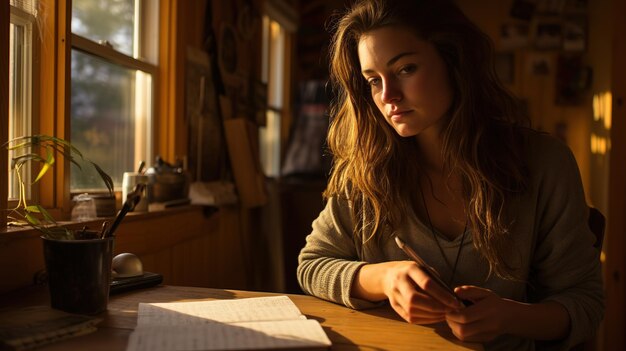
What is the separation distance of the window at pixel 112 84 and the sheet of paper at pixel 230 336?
99 cm

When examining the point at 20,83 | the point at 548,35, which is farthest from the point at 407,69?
the point at 548,35

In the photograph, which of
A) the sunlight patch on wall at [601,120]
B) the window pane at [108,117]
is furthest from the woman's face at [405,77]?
the sunlight patch on wall at [601,120]

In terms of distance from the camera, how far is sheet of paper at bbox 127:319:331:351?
800 millimetres

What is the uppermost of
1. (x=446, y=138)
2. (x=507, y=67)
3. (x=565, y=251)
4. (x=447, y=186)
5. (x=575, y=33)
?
(x=575, y=33)

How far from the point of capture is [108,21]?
1.90 metres

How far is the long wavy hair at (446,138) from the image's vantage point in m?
1.27

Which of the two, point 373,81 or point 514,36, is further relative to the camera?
point 514,36

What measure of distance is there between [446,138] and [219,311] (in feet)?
2.20


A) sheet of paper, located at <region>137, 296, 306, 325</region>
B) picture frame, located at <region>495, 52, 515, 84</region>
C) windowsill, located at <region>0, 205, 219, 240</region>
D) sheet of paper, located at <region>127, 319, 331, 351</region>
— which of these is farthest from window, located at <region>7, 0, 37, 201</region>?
picture frame, located at <region>495, 52, 515, 84</region>

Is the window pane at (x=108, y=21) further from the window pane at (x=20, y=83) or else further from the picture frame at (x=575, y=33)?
the picture frame at (x=575, y=33)

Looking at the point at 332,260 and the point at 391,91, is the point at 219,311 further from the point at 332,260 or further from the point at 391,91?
the point at 391,91

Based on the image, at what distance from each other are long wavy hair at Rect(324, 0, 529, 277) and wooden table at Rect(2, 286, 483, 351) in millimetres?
291

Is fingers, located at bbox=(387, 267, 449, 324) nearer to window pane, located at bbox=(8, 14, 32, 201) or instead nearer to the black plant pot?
the black plant pot

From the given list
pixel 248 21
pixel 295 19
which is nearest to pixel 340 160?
pixel 248 21
